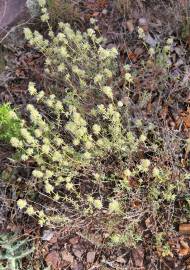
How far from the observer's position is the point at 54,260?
3271mm

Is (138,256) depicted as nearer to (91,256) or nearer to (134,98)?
(91,256)

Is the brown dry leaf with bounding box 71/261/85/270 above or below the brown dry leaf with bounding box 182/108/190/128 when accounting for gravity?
below

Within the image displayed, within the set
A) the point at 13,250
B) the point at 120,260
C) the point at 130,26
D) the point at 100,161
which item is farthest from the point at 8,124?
the point at 130,26

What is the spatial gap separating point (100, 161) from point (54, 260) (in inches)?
29.8

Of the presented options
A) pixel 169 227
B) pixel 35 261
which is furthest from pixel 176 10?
pixel 35 261

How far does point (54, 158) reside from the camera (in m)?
3.04

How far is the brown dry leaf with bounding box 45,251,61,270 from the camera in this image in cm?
326

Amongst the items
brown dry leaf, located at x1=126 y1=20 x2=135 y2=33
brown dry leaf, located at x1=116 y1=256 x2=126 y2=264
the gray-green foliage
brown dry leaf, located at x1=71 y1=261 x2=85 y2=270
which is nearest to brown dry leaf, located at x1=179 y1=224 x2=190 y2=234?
brown dry leaf, located at x1=116 y1=256 x2=126 y2=264

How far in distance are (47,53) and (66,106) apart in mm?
436

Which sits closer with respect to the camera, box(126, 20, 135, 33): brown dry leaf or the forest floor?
the forest floor

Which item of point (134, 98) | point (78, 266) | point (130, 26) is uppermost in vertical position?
point (130, 26)

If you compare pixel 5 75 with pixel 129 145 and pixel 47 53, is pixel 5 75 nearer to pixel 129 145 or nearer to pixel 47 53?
pixel 47 53

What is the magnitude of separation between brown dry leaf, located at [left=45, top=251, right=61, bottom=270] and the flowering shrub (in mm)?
222

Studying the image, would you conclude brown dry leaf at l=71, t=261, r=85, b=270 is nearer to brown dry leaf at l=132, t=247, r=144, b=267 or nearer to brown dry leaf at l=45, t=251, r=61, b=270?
brown dry leaf at l=45, t=251, r=61, b=270
